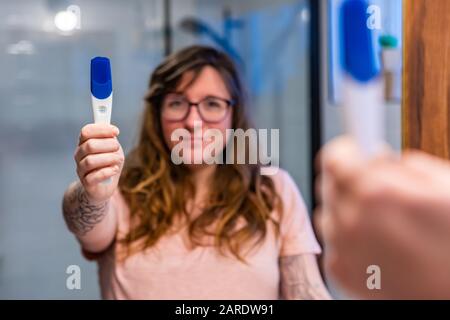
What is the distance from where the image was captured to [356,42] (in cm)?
21

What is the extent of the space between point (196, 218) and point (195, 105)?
0.17 meters

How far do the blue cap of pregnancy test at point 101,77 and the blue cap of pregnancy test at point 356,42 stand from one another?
261mm

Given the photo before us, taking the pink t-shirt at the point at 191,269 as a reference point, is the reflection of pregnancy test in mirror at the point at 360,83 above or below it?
above

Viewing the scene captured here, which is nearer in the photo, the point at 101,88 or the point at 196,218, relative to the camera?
the point at 101,88

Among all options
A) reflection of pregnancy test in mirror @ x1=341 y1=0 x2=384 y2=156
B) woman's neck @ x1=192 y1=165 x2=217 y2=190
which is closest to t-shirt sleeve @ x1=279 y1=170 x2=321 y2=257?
woman's neck @ x1=192 y1=165 x2=217 y2=190

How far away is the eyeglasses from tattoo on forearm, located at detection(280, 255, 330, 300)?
237mm

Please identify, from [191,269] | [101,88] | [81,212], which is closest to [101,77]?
[101,88]

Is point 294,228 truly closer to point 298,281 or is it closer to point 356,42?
point 298,281

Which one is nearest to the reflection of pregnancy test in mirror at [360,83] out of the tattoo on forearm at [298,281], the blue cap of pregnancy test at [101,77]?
the blue cap of pregnancy test at [101,77]

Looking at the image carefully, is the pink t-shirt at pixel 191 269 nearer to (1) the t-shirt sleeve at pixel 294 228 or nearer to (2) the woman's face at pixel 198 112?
(1) the t-shirt sleeve at pixel 294 228

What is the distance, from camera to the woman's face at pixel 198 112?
708 millimetres

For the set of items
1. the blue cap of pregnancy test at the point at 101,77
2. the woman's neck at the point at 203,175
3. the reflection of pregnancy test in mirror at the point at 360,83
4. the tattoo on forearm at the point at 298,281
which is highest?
the blue cap of pregnancy test at the point at 101,77

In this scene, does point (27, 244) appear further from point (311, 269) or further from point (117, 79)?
point (311, 269)
